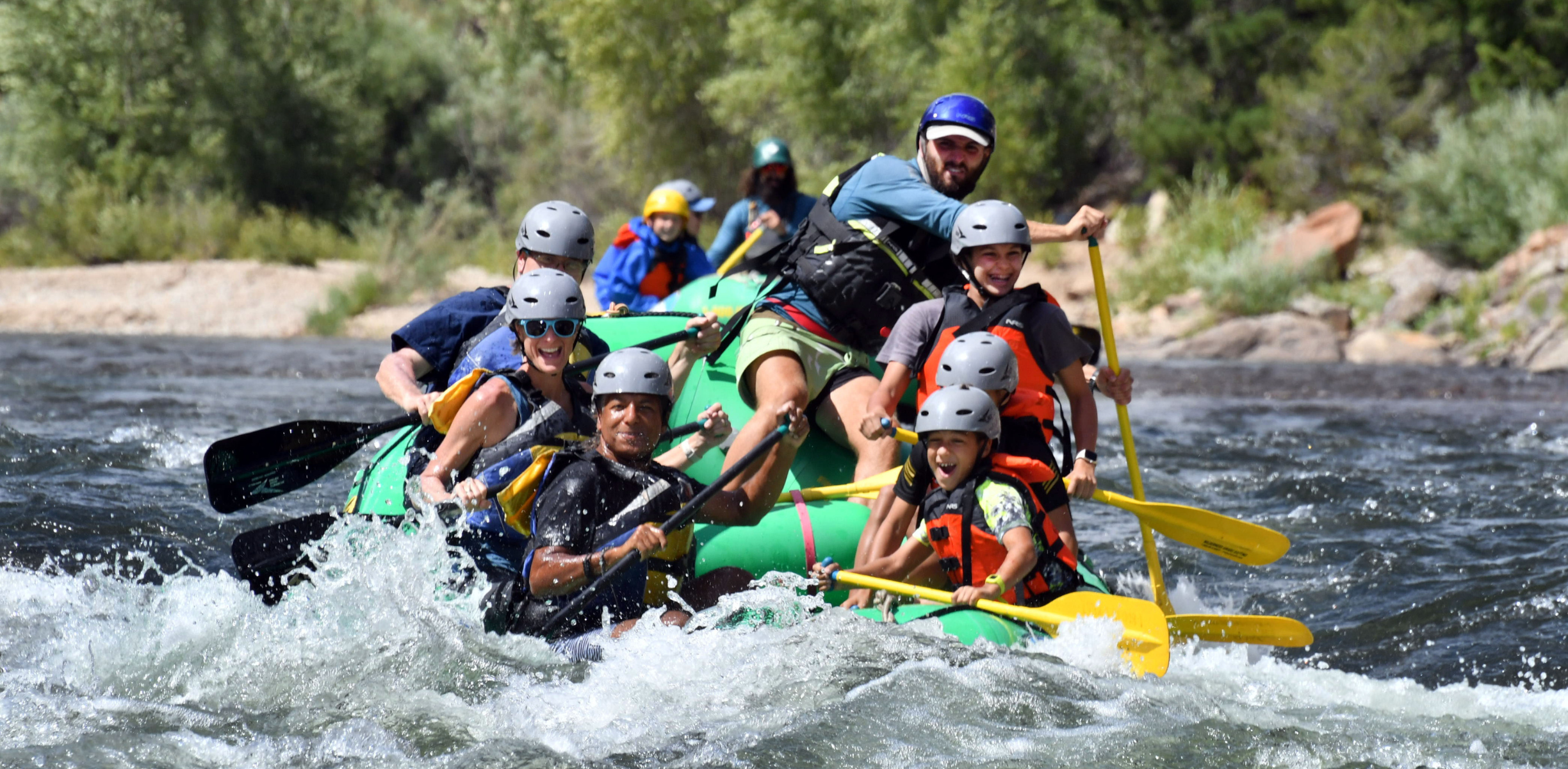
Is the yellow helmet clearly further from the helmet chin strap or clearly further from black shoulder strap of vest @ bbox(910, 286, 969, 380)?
black shoulder strap of vest @ bbox(910, 286, 969, 380)

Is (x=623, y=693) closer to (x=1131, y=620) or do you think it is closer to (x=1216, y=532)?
(x=1131, y=620)

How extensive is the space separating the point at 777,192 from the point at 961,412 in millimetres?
5235

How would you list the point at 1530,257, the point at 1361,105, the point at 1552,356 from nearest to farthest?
the point at 1552,356
the point at 1530,257
the point at 1361,105

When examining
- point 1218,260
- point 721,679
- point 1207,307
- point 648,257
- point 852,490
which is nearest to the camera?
point 721,679

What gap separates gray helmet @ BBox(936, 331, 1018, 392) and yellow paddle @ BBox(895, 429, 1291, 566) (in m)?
0.55

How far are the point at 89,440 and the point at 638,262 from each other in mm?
3570

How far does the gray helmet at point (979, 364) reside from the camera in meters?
4.90

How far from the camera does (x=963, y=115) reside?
5449 millimetres

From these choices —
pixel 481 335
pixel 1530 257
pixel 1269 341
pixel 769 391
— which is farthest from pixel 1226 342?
pixel 481 335

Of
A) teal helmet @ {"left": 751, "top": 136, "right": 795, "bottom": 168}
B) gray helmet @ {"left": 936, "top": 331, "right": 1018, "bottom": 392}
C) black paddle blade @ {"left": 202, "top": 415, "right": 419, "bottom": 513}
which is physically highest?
teal helmet @ {"left": 751, "top": 136, "right": 795, "bottom": 168}

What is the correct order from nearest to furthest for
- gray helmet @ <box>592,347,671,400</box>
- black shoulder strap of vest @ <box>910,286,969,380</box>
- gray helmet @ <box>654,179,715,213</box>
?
gray helmet @ <box>592,347,671,400</box>
black shoulder strap of vest @ <box>910,286,969,380</box>
gray helmet @ <box>654,179,715,213</box>

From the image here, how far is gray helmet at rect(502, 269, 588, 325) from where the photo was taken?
4746 millimetres

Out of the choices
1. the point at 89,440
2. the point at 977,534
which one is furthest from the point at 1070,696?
the point at 89,440

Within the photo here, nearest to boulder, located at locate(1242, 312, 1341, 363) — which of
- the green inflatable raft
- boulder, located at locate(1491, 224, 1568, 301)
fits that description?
boulder, located at locate(1491, 224, 1568, 301)
